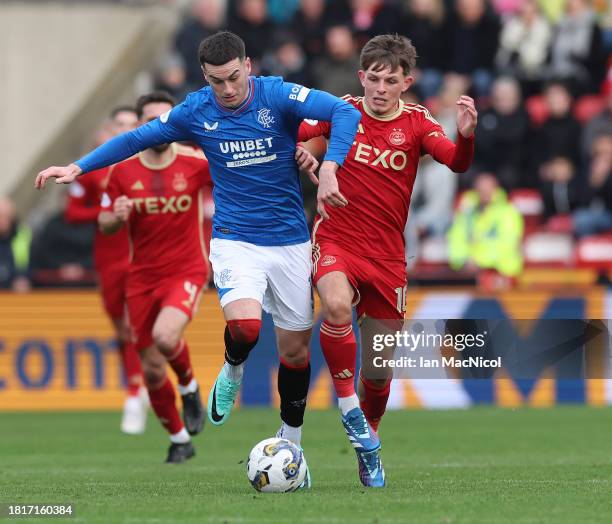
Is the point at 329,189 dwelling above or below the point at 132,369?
above

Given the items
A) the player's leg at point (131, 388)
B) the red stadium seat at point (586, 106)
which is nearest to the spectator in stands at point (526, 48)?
the red stadium seat at point (586, 106)

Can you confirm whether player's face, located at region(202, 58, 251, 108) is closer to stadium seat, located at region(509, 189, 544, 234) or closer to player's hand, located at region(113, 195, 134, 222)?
player's hand, located at region(113, 195, 134, 222)

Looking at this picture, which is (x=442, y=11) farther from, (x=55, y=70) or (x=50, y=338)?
(x=50, y=338)

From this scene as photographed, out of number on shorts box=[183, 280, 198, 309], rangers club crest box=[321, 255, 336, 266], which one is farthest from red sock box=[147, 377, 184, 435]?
rangers club crest box=[321, 255, 336, 266]

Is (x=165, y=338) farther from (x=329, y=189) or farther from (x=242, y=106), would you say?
(x=329, y=189)

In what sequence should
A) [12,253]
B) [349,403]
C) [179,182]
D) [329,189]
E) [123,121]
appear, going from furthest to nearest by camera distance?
[12,253]
[123,121]
[179,182]
[349,403]
[329,189]

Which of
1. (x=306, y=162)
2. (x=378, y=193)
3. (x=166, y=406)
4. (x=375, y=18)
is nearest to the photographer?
(x=306, y=162)

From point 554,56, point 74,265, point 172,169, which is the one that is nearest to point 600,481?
point 172,169

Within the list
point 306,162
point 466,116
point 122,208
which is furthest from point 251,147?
point 122,208

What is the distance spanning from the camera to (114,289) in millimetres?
15531

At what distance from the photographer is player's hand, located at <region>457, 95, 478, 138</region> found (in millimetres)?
9312

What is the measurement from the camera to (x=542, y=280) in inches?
720

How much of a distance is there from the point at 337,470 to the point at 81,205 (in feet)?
16.4

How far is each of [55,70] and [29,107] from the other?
69 cm
